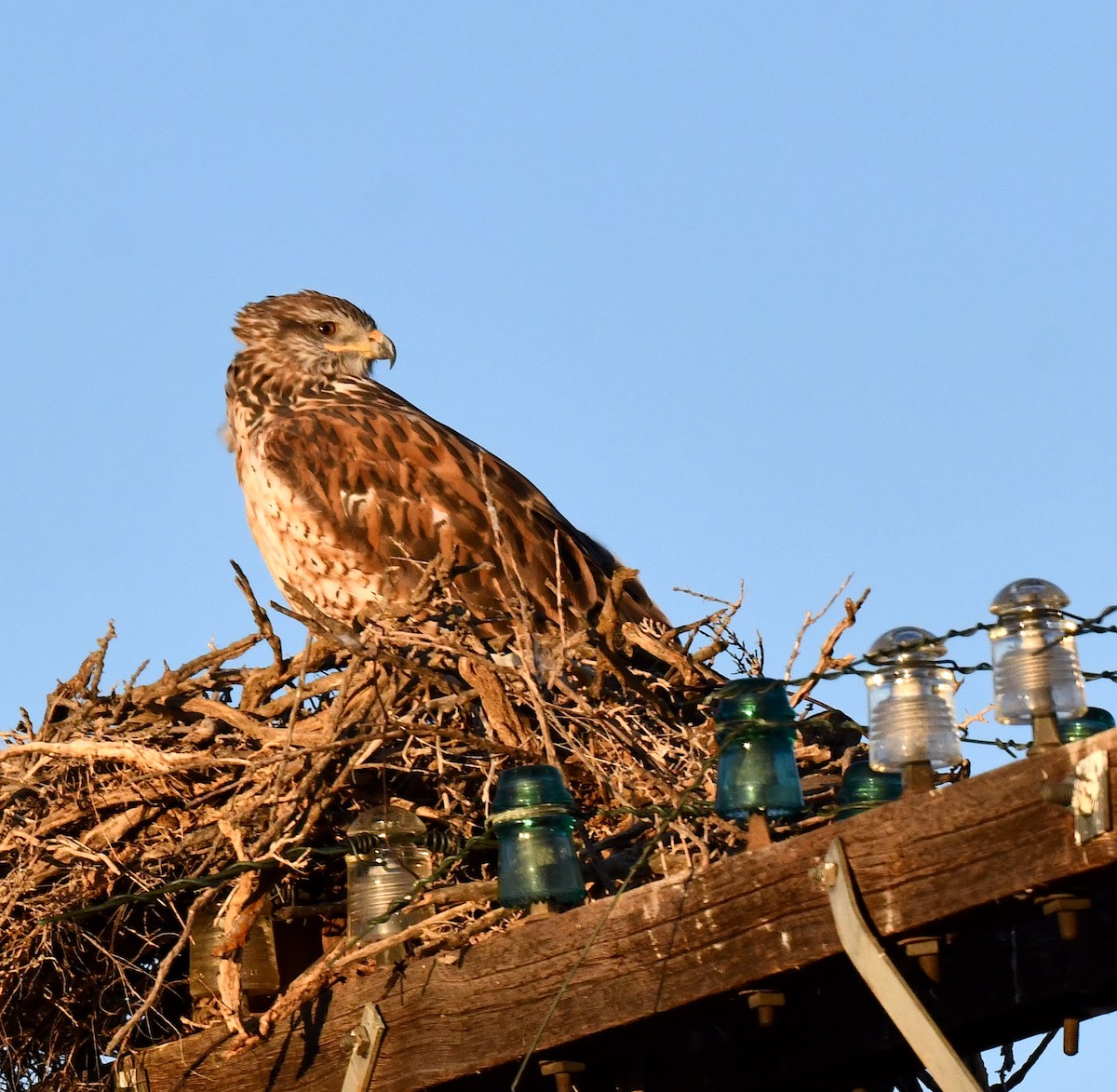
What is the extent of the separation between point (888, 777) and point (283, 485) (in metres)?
4.02

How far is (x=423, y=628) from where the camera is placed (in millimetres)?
5570

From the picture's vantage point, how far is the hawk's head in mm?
9383

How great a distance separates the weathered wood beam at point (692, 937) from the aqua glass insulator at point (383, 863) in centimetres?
27

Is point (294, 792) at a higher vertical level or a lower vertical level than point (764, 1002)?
higher

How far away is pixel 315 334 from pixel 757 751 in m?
5.80

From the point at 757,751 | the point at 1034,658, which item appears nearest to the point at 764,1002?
the point at 757,751

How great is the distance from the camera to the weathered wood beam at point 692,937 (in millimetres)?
3455

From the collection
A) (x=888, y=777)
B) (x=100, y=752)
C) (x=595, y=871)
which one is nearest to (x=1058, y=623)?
(x=888, y=777)

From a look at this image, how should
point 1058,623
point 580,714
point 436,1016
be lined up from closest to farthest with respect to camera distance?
point 1058,623 < point 436,1016 < point 580,714

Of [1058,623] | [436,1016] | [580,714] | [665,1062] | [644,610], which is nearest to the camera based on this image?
[1058,623]

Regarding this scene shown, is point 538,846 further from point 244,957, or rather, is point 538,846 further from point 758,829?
point 244,957

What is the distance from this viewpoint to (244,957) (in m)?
5.07

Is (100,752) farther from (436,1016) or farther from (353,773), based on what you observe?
(436,1016)

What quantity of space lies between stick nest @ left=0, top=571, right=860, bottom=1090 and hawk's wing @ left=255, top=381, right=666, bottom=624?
1.43 m
